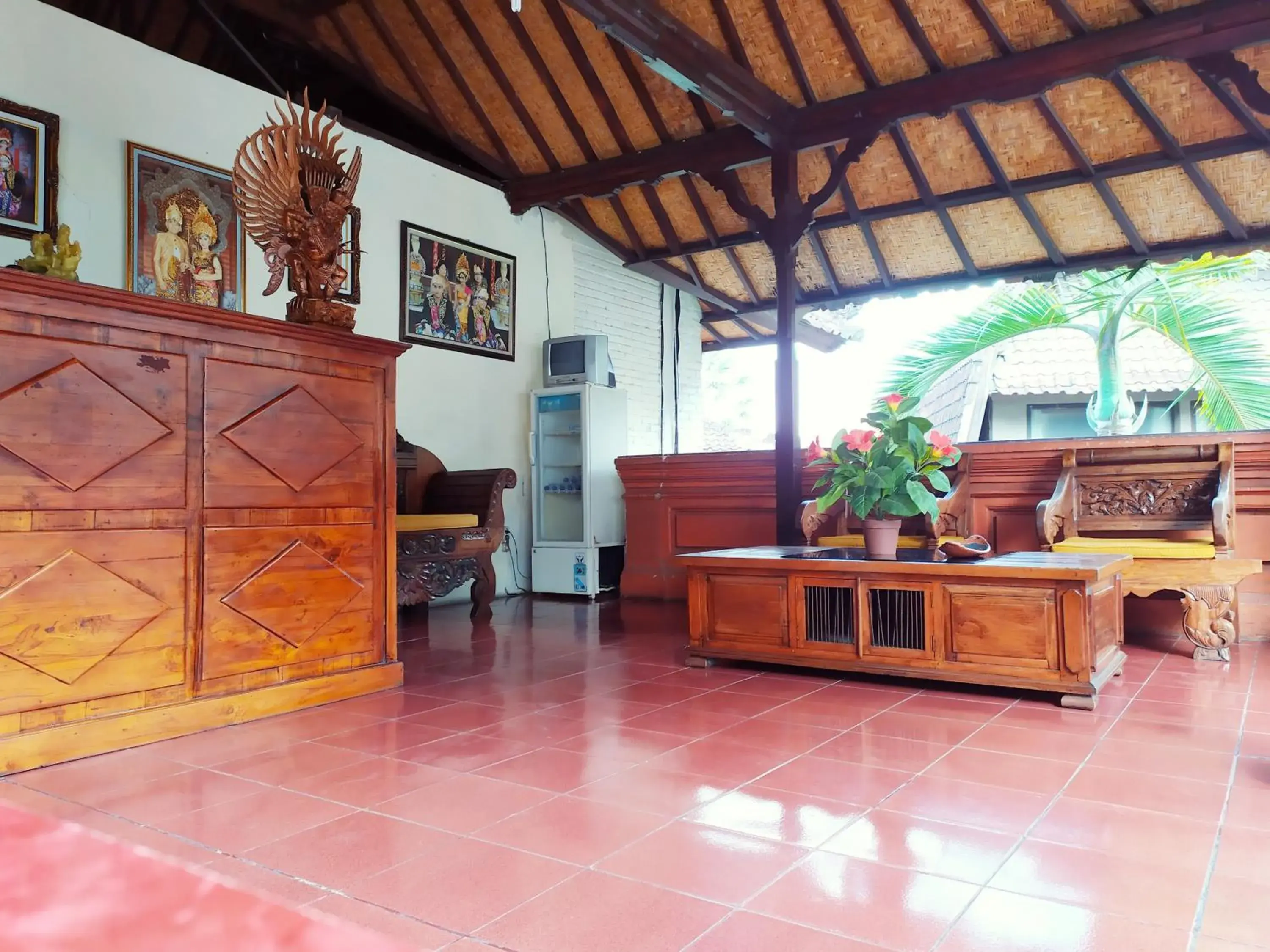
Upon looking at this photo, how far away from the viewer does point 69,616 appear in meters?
2.53

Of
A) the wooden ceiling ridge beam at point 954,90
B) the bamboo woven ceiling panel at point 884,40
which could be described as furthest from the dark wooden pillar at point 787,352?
the bamboo woven ceiling panel at point 884,40

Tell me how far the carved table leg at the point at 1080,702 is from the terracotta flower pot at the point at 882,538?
0.86 meters

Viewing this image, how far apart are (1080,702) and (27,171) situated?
506 cm

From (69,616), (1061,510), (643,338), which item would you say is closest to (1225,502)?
(1061,510)

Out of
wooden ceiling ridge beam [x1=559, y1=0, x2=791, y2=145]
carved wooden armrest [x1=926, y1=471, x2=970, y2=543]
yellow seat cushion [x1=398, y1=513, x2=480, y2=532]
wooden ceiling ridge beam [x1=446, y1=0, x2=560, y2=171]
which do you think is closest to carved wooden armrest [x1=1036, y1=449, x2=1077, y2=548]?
carved wooden armrest [x1=926, y1=471, x2=970, y2=543]

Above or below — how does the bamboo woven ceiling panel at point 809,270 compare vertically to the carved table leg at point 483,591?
above

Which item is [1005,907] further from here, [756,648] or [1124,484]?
[1124,484]

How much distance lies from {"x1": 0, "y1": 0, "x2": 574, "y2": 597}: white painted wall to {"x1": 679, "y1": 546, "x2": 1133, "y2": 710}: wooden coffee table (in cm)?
288

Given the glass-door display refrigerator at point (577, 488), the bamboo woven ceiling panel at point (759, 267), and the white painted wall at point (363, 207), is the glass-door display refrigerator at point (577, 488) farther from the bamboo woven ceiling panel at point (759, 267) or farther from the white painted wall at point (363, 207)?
the bamboo woven ceiling panel at point (759, 267)

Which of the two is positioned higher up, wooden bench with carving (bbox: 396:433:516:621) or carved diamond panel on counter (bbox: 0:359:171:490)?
carved diamond panel on counter (bbox: 0:359:171:490)

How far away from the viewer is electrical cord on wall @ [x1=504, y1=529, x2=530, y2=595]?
6.93 metres

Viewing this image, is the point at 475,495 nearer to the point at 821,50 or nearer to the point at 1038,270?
the point at 821,50

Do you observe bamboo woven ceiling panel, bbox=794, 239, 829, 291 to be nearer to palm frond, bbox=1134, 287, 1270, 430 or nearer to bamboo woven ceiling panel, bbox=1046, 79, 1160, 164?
bamboo woven ceiling panel, bbox=1046, 79, 1160, 164

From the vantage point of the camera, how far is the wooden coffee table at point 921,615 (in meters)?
3.12
